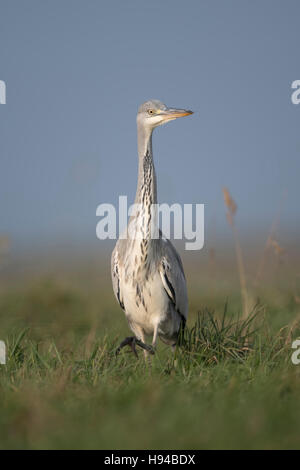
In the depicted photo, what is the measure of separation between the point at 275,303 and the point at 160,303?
374 cm

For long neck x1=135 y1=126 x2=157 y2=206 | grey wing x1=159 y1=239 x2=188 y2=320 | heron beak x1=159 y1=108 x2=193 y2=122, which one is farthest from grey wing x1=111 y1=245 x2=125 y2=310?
heron beak x1=159 y1=108 x2=193 y2=122

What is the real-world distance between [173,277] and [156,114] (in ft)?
5.72

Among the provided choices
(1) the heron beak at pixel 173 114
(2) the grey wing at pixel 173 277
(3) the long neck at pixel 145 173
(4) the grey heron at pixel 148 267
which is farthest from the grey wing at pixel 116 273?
(1) the heron beak at pixel 173 114

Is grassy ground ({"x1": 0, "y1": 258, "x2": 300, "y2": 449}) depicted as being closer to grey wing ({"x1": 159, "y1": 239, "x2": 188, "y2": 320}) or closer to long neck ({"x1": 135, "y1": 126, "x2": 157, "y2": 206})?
grey wing ({"x1": 159, "y1": 239, "x2": 188, "y2": 320})

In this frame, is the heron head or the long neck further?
the heron head

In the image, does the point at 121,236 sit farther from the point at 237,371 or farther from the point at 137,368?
the point at 237,371

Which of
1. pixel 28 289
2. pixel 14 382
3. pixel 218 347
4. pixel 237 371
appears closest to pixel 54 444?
pixel 14 382

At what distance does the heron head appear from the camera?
18.5 feet

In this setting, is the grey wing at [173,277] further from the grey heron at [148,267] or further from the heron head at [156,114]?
the heron head at [156,114]

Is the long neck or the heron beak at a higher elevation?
the heron beak

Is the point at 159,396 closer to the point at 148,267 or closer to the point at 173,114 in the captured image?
the point at 148,267

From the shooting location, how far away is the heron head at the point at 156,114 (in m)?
5.65
